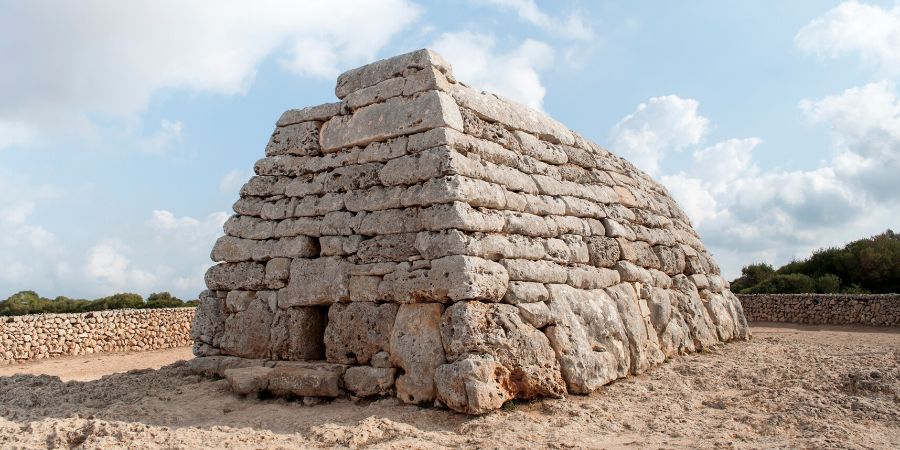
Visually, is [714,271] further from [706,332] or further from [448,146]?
[448,146]

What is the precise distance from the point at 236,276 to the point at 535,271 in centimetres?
320

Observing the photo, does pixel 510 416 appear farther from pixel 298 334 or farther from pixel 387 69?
pixel 387 69

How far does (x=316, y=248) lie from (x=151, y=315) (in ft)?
40.0

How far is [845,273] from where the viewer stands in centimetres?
2412

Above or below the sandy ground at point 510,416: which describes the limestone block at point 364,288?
above

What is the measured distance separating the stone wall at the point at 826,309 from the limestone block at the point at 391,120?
1575cm

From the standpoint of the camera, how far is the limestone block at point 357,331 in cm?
579

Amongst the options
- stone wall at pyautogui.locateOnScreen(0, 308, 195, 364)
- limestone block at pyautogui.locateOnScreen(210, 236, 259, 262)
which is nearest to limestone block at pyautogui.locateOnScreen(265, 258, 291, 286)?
limestone block at pyautogui.locateOnScreen(210, 236, 259, 262)

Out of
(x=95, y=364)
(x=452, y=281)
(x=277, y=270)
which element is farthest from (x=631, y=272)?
(x=95, y=364)

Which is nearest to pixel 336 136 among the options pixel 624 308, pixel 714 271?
pixel 624 308

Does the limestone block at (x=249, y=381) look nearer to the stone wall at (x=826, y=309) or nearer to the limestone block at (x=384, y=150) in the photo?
the limestone block at (x=384, y=150)

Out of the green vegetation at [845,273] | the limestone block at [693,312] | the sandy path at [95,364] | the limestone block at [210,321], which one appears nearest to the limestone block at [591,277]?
the limestone block at [693,312]

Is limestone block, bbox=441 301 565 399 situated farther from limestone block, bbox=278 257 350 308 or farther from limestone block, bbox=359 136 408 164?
limestone block, bbox=359 136 408 164

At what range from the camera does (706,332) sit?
29.0ft
